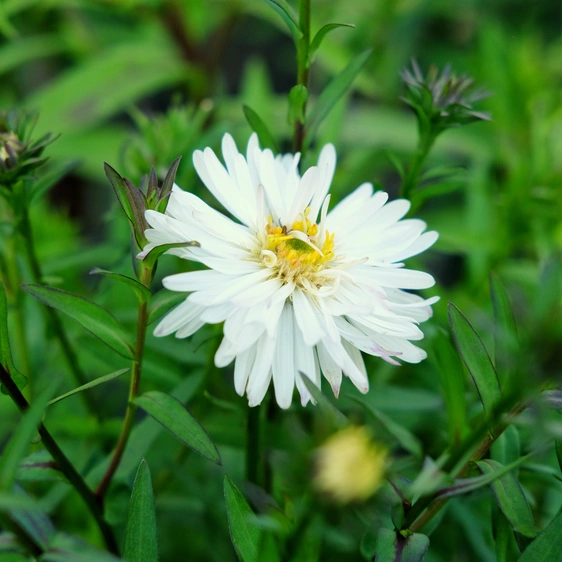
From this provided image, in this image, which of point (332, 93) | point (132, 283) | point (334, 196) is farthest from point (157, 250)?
point (334, 196)

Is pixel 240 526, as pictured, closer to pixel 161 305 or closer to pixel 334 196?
pixel 161 305

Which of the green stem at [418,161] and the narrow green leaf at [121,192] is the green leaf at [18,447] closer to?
the narrow green leaf at [121,192]

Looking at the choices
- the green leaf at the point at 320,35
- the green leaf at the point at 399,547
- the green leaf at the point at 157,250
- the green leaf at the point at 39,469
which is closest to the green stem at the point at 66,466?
the green leaf at the point at 39,469

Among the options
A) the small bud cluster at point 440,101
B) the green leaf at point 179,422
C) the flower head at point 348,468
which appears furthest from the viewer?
the small bud cluster at point 440,101

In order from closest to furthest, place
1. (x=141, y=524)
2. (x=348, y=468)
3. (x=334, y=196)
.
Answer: (x=348, y=468) → (x=141, y=524) → (x=334, y=196)

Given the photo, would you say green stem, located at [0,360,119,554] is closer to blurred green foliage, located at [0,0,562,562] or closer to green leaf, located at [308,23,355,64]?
blurred green foliage, located at [0,0,562,562]

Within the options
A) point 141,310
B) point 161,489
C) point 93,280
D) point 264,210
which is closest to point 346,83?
point 264,210

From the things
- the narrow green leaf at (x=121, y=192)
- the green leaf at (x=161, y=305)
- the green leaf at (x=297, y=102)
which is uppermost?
the green leaf at (x=297, y=102)
